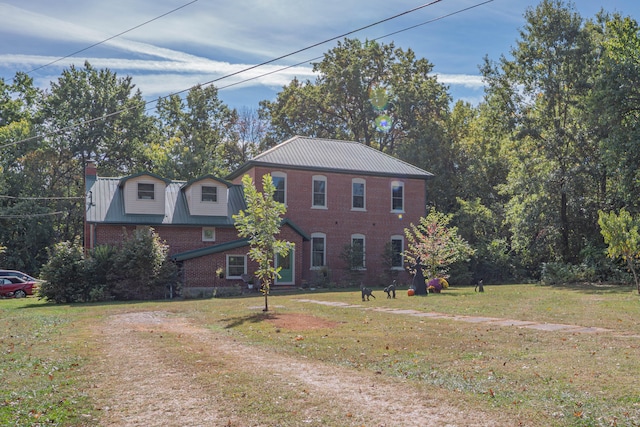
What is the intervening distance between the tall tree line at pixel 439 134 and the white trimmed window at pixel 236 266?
30.4 feet

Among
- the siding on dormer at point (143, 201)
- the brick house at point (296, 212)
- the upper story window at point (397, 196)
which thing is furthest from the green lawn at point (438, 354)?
the upper story window at point (397, 196)

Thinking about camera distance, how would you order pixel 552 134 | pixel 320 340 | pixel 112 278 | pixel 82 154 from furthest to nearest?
pixel 82 154, pixel 552 134, pixel 112 278, pixel 320 340

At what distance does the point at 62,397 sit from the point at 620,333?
36.4 feet

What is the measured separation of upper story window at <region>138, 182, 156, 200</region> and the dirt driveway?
19.8 meters

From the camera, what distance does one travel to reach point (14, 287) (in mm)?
33125

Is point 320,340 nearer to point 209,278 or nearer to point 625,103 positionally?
point 209,278

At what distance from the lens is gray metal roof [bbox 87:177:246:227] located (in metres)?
30.1

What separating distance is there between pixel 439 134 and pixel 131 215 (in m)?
27.1

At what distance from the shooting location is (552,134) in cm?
3553

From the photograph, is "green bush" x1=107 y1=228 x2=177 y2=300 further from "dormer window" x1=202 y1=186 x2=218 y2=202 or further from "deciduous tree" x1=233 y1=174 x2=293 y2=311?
"deciduous tree" x1=233 y1=174 x2=293 y2=311

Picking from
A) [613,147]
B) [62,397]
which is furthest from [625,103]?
[62,397]

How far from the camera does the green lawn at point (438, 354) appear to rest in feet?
23.6

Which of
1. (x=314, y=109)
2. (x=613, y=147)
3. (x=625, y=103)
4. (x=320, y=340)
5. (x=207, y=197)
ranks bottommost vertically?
(x=320, y=340)

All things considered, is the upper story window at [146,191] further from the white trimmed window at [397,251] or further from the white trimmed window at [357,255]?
the white trimmed window at [397,251]
